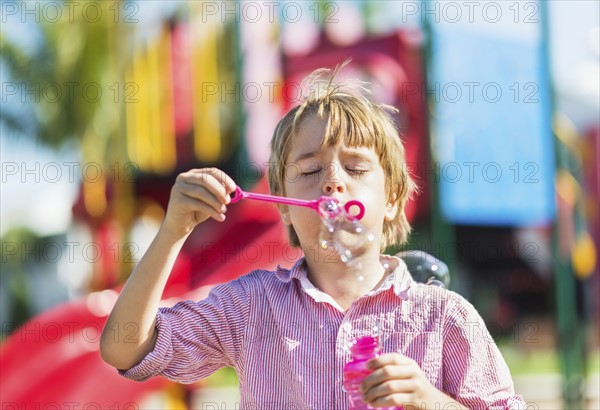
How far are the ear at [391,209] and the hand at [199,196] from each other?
1.68 ft

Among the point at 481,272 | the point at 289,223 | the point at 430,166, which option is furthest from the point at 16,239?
the point at 289,223

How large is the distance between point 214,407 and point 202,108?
3.64 metres

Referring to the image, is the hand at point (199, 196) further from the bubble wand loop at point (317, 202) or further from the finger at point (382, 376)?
the finger at point (382, 376)

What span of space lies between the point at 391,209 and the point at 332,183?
323mm

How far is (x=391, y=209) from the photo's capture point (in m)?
2.04

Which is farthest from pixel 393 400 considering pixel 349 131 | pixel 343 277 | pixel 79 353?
pixel 79 353

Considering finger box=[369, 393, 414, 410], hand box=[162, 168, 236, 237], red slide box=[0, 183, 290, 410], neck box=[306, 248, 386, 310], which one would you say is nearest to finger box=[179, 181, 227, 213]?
hand box=[162, 168, 236, 237]

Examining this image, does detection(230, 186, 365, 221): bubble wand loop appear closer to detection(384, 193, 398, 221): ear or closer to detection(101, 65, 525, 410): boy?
detection(101, 65, 525, 410): boy

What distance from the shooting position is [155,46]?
9875 mm

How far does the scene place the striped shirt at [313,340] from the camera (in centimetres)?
171

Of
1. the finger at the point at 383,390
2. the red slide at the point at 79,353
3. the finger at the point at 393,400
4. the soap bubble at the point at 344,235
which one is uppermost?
the soap bubble at the point at 344,235

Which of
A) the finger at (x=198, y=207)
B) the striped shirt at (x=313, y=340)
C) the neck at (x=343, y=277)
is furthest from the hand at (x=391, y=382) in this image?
the finger at (x=198, y=207)

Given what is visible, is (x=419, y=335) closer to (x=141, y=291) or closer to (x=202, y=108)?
(x=141, y=291)

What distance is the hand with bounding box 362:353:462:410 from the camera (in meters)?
1.50
